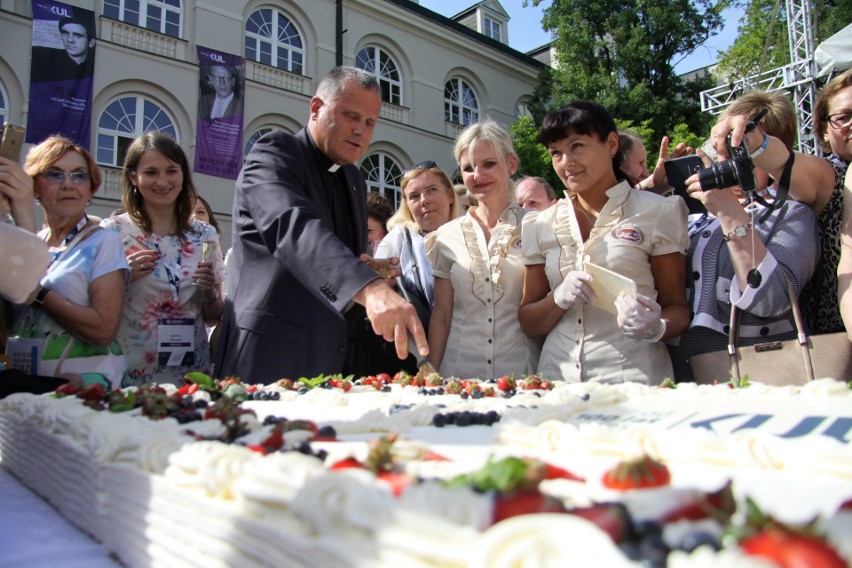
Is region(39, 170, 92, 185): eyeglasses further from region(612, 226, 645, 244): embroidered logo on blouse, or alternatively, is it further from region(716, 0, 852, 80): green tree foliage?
region(716, 0, 852, 80): green tree foliage

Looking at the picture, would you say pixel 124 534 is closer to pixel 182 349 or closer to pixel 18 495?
pixel 18 495

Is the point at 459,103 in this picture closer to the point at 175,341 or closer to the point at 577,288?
the point at 175,341

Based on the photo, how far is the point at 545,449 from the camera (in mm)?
1104

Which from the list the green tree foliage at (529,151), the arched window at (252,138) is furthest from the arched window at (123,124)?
the green tree foliage at (529,151)

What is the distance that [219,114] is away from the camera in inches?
497

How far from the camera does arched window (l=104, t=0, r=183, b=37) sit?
12.0 metres

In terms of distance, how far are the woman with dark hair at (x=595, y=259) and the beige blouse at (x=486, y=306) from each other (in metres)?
0.11

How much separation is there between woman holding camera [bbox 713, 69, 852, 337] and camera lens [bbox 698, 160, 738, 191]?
0.32 feet

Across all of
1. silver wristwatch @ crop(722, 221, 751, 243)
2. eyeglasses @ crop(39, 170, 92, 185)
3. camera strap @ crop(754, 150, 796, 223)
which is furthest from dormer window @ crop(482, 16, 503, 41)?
silver wristwatch @ crop(722, 221, 751, 243)

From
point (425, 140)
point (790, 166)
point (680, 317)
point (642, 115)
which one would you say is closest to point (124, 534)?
point (680, 317)

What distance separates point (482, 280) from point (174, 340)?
1.36 metres

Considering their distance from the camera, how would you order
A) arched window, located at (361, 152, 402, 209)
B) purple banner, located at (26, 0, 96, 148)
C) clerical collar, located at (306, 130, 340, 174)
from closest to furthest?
clerical collar, located at (306, 130, 340, 174) < purple banner, located at (26, 0, 96, 148) < arched window, located at (361, 152, 402, 209)

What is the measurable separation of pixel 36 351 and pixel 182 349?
55cm

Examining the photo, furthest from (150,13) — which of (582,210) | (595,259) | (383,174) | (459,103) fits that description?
(595,259)
